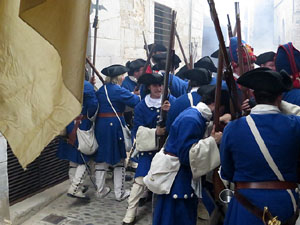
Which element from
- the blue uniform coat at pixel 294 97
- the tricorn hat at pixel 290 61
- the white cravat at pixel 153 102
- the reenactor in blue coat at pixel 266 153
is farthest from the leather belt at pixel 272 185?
the white cravat at pixel 153 102

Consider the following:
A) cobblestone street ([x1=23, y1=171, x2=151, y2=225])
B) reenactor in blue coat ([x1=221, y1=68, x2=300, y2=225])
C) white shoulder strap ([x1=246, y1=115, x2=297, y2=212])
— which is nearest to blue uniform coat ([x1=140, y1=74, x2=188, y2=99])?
cobblestone street ([x1=23, y1=171, x2=151, y2=225])

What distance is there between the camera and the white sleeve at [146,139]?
439 centimetres

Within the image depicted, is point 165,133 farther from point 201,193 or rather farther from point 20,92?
point 20,92

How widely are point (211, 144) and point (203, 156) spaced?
5.0 inches

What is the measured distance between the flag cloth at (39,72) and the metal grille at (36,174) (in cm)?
372

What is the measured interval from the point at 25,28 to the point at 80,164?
4297 mm

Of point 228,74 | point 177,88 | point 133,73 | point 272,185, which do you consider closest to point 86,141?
point 177,88

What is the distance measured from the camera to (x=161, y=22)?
37.3ft

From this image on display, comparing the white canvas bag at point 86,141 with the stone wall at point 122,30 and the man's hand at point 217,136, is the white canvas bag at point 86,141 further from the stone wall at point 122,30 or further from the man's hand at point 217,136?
the man's hand at point 217,136

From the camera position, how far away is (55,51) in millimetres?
1425

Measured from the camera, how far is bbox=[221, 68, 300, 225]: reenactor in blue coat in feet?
8.10

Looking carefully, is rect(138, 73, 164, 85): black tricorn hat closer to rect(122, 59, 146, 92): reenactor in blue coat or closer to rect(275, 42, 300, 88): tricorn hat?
rect(275, 42, 300, 88): tricorn hat

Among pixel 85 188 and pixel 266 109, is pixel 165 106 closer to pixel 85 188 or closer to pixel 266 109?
pixel 266 109

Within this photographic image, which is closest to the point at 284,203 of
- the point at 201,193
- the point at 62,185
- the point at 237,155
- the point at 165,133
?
the point at 237,155
